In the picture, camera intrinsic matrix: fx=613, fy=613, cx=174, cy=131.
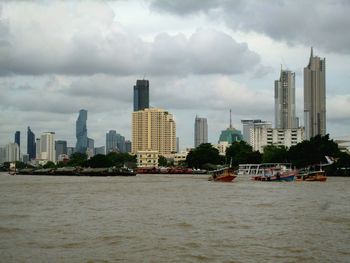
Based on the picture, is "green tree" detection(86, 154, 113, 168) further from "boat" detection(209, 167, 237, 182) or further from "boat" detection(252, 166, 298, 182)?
"boat" detection(252, 166, 298, 182)

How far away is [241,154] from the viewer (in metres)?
173

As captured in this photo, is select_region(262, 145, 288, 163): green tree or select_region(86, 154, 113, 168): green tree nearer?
select_region(262, 145, 288, 163): green tree

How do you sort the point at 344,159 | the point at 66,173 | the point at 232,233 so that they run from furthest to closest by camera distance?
the point at 66,173, the point at 344,159, the point at 232,233

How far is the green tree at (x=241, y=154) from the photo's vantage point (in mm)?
166850

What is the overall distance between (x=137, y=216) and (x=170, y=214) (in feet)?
6.77

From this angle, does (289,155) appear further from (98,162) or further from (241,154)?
(98,162)

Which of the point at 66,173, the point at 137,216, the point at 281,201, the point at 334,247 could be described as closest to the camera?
the point at 334,247

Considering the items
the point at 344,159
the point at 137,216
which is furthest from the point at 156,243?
the point at 344,159

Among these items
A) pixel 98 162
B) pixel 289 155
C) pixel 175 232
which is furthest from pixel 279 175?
pixel 98 162

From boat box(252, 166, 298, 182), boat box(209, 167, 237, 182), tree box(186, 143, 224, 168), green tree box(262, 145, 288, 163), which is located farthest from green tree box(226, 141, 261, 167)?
boat box(209, 167, 237, 182)

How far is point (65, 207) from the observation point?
41031 millimetres

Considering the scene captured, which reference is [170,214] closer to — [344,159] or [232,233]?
[232,233]

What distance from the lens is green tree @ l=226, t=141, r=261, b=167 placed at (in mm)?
166850

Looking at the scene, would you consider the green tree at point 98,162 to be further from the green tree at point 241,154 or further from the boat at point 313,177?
the boat at point 313,177
